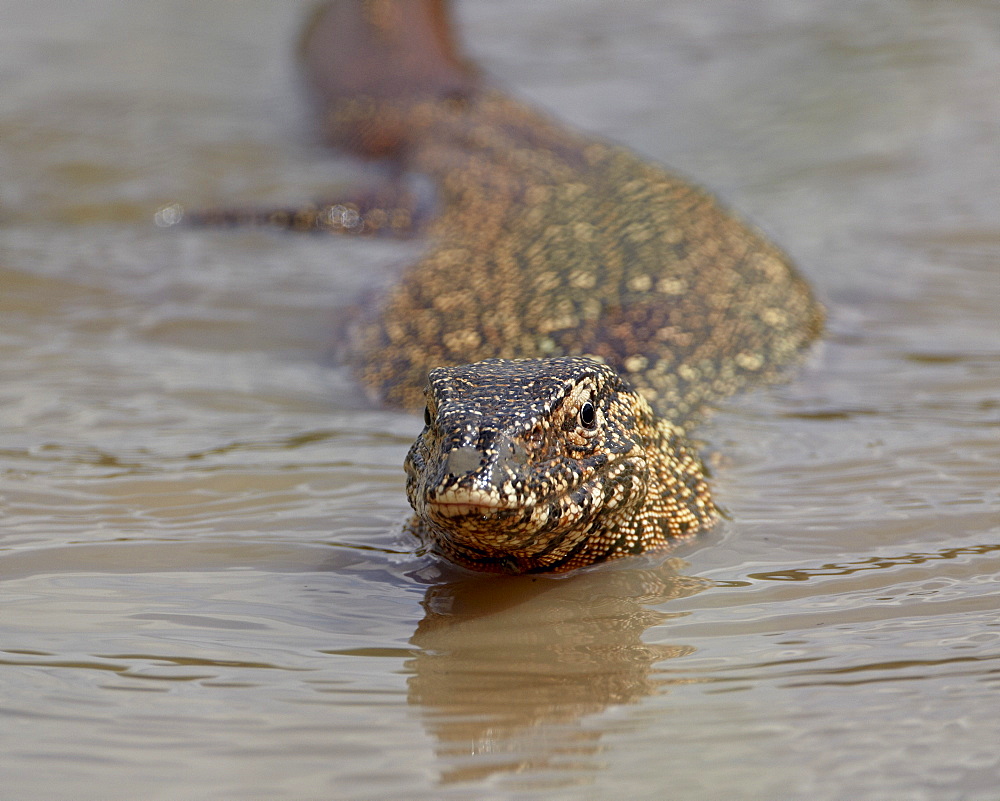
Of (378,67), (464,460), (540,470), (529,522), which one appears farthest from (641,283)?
(378,67)

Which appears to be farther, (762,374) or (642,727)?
(762,374)

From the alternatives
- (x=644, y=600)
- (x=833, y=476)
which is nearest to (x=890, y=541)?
(x=833, y=476)

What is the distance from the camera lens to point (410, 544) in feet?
14.3

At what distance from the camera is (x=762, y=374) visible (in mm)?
6004

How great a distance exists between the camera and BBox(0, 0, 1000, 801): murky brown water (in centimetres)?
296

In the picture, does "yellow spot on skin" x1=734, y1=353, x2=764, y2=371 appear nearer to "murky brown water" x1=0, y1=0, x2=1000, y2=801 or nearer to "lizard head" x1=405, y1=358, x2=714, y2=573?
"murky brown water" x1=0, y1=0, x2=1000, y2=801

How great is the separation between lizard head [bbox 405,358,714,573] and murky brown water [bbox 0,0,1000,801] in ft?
0.52

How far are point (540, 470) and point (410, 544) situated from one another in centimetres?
90

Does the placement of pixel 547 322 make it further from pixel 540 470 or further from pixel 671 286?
pixel 540 470

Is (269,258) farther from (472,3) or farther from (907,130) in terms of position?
(472,3)

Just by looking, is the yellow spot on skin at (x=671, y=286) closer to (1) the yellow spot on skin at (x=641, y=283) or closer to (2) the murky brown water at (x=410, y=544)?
(1) the yellow spot on skin at (x=641, y=283)

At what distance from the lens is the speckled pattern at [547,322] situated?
368 cm

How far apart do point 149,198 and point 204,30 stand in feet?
17.8

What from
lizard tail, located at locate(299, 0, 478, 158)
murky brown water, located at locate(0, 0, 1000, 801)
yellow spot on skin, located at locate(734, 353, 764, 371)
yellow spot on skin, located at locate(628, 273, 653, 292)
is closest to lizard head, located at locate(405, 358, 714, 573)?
murky brown water, located at locate(0, 0, 1000, 801)
